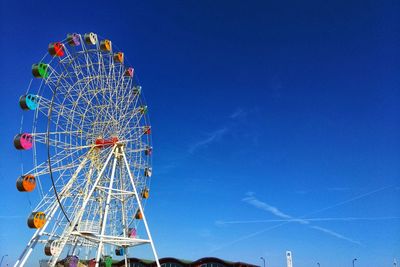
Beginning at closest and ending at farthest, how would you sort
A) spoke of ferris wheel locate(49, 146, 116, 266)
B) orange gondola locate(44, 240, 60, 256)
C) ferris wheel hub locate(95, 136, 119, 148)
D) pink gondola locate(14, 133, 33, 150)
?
1. pink gondola locate(14, 133, 33, 150)
2. spoke of ferris wheel locate(49, 146, 116, 266)
3. orange gondola locate(44, 240, 60, 256)
4. ferris wheel hub locate(95, 136, 119, 148)

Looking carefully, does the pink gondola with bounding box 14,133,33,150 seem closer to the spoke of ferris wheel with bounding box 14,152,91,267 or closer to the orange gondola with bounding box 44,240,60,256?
the spoke of ferris wheel with bounding box 14,152,91,267

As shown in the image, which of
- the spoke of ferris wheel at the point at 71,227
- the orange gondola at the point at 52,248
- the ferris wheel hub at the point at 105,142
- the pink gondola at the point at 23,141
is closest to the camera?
the pink gondola at the point at 23,141

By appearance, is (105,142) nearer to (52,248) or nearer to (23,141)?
(23,141)

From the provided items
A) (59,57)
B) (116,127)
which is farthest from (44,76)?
(116,127)

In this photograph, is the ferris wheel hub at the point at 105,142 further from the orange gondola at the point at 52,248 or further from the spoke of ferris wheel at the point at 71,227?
the orange gondola at the point at 52,248

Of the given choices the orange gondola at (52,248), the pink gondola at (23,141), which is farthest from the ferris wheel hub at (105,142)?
the orange gondola at (52,248)

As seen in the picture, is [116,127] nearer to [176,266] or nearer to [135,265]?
[176,266]

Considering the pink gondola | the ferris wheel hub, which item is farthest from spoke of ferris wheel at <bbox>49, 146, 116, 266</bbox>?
the pink gondola

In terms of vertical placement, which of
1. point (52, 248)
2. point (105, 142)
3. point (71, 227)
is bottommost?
point (52, 248)

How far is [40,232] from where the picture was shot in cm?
3631

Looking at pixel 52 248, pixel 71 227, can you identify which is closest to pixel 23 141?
pixel 71 227

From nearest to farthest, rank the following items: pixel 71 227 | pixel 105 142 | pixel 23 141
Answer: pixel 23 141, pixel 71 227, pixel 105 142

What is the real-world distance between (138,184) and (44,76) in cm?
1612

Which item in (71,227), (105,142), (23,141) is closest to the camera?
(23,141)
